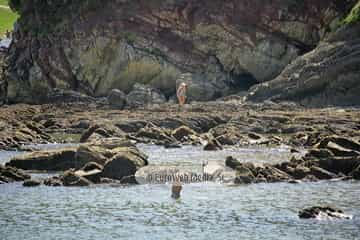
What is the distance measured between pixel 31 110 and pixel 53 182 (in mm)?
52713

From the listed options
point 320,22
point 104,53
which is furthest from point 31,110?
point 320,22

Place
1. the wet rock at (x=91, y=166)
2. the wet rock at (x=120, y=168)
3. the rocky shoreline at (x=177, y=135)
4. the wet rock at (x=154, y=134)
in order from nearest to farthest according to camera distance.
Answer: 1. the rocky shoreline at (x=177, y=135)
2. the wet rock at (x=120, y=168)
3. the wet rock at (x=91, y=166)
4. the wet rock at (x=154, y=134)

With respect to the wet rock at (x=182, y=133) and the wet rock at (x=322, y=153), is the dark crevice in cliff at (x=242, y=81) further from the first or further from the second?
the wet rock at (x=322, y=153)

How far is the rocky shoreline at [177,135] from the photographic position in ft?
139

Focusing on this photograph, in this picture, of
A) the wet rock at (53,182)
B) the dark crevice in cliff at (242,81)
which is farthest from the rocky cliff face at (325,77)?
the wet rock at (53,182)

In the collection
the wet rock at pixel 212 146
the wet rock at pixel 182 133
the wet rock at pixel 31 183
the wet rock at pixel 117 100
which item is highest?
the wet rock at pixel 117 100

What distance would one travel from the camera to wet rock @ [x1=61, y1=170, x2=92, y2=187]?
41406 mm

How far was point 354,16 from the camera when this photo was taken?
289 feet

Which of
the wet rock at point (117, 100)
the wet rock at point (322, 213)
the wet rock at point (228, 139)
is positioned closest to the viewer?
the wet rock at point (322, 213)

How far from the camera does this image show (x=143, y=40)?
105312 mm

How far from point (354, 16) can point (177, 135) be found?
30.1 metres

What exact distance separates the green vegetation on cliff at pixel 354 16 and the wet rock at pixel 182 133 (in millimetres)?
27525

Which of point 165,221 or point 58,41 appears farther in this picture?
point 58,41

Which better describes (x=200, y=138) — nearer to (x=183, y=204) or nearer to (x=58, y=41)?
(x=183, y=204)
